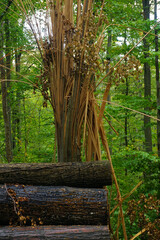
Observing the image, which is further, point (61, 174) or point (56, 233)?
point (61, 174)

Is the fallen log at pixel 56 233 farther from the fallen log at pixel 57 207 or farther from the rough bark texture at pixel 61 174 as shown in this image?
the rough bark texture at pixel 61 174

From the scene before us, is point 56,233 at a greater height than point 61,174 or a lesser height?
Result: lesser

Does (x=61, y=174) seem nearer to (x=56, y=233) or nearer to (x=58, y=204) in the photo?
(x=58, y=204)

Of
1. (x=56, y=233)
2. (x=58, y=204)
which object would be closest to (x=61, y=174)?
(x=58, y=204)

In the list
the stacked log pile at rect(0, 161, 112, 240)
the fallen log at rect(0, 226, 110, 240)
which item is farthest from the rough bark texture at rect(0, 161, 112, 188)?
the fallen log at rect(0, 226, 110, 240)

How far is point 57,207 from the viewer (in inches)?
53.6

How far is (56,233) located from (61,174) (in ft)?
1.08

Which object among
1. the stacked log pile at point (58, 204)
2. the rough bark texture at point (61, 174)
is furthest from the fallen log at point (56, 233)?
the rough bark texture at point (61, 174)

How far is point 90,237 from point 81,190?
260 millimetres

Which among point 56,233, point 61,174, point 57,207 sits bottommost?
point 56,233

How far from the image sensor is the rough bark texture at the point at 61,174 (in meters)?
1.42

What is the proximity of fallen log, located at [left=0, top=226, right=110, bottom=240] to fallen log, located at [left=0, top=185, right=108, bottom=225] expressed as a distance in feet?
0.15

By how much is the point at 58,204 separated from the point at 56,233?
0.15 meters

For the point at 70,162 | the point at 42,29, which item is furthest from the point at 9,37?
the point at 70,162
